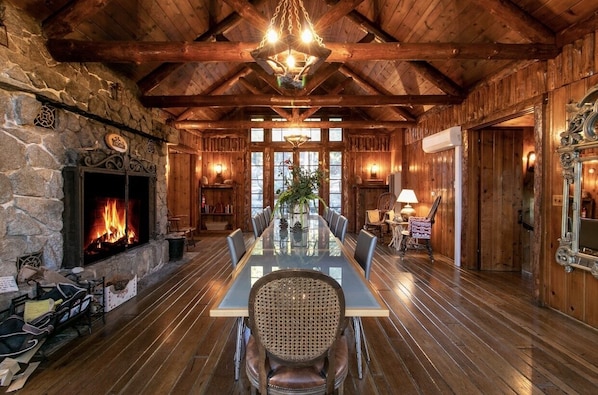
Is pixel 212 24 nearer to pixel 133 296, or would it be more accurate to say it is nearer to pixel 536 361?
pixel 133 296

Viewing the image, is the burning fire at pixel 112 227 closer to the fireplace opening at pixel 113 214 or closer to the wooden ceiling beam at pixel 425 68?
the fireplace opening at pixel 113 214

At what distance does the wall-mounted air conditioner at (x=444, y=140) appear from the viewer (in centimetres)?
513

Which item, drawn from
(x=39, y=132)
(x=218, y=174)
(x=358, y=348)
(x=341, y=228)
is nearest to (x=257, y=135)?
(x=218, y=174)

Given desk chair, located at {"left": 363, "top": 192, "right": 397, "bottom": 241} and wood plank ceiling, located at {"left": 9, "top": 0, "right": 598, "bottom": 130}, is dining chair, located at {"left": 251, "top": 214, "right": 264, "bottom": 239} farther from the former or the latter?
desk chair, located at {"left": 363, "top": 192, "right": 397, "bottom": 241}

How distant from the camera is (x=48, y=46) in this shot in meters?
3.04

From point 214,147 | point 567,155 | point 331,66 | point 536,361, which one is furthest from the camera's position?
point 214,147

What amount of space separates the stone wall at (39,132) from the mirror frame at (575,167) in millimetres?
4798

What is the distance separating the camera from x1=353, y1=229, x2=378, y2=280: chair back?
7.41 feet

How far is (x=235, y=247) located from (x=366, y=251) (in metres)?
0.97

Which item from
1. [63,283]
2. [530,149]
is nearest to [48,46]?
[63,283]

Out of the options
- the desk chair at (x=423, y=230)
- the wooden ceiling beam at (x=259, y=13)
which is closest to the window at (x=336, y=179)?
the desk chair at (x=423, y=230)

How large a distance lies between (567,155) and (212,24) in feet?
15.9

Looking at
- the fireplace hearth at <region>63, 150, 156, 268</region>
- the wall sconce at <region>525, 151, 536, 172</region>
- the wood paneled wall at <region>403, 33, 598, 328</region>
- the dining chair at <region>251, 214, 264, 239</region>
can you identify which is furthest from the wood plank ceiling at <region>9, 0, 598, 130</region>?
the dining chair at <region>251, 214, 264, 239</region>

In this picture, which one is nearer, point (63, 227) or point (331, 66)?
point (63, 227)
